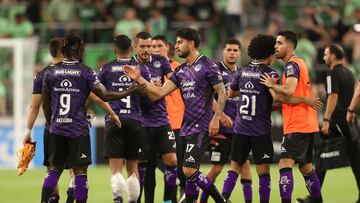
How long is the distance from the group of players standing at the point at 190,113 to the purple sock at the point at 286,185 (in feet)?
0.04

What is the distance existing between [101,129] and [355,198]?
961cm

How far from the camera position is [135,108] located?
43.4 feet

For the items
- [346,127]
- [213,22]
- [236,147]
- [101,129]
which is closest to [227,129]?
[236,147]

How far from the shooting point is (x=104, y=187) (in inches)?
701

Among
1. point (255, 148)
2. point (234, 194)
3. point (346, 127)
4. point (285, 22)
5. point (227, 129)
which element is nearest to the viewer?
point (255, 148)

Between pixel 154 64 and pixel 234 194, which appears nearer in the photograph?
pixel 154 64

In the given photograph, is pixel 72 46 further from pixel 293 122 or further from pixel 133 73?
pixel 293 122

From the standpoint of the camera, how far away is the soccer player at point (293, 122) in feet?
40.5

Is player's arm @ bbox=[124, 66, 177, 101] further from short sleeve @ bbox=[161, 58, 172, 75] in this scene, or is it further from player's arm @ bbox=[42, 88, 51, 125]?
short sleeve @ bbox=[161, 58, 172, 75]

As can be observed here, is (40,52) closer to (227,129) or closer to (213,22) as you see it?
(213,22)

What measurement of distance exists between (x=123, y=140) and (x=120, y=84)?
2.61 feet

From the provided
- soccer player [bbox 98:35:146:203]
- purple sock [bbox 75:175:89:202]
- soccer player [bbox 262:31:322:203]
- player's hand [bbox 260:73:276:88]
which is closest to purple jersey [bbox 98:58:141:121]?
soccer player [bbox 98:35:146:203]

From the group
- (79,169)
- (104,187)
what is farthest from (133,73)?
(104,187)

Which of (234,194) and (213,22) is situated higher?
(213,22)
